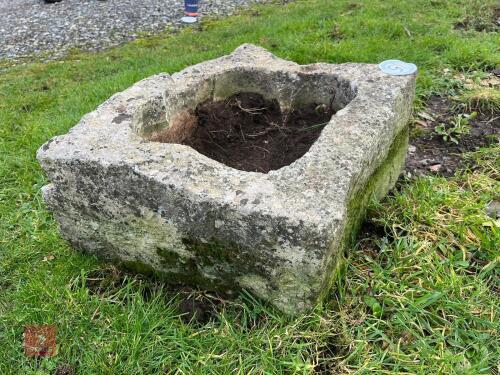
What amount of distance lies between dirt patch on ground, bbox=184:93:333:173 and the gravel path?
230 inches

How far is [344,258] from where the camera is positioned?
259 centimetres

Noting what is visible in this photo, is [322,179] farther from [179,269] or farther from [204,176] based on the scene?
[179,269]

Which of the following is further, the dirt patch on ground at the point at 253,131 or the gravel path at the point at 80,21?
the gravel path at the point at 80,21

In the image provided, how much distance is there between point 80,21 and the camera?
961cm

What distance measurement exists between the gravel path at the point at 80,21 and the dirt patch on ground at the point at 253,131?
5.83m

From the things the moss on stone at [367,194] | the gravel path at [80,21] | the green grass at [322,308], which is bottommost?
the gravel path at [80,21]

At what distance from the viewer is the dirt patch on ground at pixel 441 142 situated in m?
3.59

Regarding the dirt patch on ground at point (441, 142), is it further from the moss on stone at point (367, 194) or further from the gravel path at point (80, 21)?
the gravel path at point (80, 21)

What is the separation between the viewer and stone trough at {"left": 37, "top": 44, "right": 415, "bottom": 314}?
2092mm

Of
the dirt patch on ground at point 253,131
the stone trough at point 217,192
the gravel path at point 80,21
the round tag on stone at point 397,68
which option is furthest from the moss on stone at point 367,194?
the gravel path at point 80,21

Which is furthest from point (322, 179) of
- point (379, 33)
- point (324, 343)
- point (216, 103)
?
point (379, 33)

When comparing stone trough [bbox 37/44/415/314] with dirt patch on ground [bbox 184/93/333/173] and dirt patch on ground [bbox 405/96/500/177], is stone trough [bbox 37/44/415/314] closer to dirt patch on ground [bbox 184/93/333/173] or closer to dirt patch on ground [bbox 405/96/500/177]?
dirt patch on ground [bbox 184/93/333/173]

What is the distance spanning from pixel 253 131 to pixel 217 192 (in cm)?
121

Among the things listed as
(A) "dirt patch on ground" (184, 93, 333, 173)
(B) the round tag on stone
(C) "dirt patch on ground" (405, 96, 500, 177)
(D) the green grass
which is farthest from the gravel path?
(B) the round tag on stone
